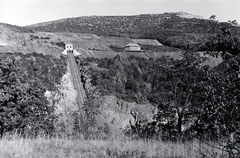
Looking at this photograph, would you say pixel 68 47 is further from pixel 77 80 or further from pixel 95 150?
pixel 95 150

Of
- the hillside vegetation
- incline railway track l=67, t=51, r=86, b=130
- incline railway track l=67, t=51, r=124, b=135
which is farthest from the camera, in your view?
the hillside vegetation

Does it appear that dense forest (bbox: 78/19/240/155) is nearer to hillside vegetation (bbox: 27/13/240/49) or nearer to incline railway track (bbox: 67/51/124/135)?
incline railway track (bbox: 67/51/124/135)

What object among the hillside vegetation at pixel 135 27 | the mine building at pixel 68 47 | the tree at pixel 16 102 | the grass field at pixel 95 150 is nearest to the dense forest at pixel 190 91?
the grass field at pixel 95 150

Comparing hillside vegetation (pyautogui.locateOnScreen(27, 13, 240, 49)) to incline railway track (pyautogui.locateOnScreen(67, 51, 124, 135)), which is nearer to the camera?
incline railway track (pyautogui.locateOnScreen(67, 51, 124, 135))

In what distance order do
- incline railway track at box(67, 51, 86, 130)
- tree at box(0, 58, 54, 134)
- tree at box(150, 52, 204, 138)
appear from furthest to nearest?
incline railway track at box(67, 51, 86, 130), tree at box(150, 52, 204, 138), tree at box(0, 58, 54, 134)

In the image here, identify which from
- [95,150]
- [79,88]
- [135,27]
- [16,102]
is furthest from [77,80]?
[135,27]

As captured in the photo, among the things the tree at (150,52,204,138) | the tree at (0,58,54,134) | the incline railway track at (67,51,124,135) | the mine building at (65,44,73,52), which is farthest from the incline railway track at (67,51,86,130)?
the tree at (0,58,54,134)

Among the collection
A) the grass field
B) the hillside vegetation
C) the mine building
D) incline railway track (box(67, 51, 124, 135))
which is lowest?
incline railway track (box(67, 51, 124, 135))

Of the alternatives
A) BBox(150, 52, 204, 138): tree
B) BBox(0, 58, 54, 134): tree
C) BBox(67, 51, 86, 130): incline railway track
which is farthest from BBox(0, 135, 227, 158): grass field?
BBox(67, 51, 86, 130): incline railway track

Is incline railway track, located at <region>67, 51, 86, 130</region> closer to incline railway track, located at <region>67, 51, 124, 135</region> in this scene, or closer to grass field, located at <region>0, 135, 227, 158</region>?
incline railway track, located at <region>67, 51, 124, 135</region>

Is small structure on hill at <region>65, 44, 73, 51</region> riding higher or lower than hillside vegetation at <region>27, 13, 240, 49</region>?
lower

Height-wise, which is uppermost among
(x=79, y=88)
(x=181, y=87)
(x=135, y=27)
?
(x=135, y=27)

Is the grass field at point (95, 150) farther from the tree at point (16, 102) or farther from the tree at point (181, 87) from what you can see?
the tree at point (181, 87)

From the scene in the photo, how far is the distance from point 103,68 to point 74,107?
568 inches
